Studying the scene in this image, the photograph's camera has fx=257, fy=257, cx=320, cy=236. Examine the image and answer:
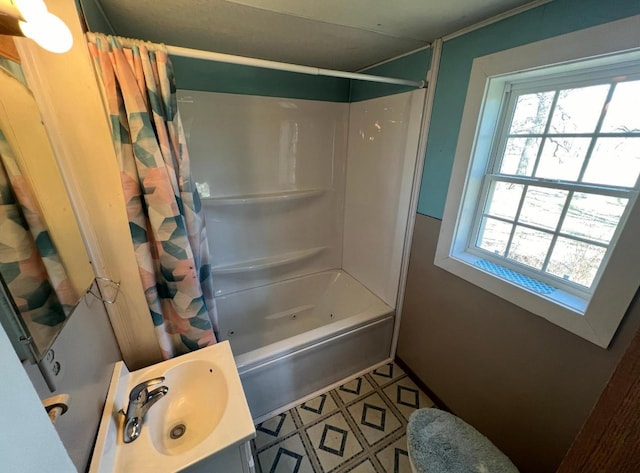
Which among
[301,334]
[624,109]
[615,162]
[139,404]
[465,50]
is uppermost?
[465,50]

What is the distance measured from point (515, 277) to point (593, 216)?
0.39 metres

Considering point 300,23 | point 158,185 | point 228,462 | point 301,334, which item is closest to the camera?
point 228,462

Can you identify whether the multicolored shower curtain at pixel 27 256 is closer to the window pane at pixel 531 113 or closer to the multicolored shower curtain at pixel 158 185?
the multicolored shower curtain at pixel 158 185

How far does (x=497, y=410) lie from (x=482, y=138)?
4.67 ft

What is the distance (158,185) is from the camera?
1.00 m

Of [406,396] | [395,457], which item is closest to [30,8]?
[395,457]

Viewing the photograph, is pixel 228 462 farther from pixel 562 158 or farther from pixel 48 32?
pixel 562 158

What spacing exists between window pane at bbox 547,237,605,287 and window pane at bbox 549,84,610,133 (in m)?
0.47

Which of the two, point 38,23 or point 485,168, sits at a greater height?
point 38,23

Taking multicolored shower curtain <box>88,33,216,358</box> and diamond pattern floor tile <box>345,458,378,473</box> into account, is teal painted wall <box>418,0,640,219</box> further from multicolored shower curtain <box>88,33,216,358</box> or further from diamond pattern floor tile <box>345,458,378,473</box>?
diamond pattern floor tile <box>345,458,378,473</box>

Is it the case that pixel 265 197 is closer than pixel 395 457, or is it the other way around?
pixel 395 457

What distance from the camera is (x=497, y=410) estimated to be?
53.6 inches

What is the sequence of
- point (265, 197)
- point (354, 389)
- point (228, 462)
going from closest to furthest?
point (228, 462)
point (354, 389)
point (265, 197)

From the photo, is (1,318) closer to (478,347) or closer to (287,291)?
(478,347)
